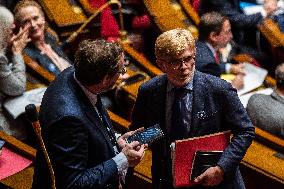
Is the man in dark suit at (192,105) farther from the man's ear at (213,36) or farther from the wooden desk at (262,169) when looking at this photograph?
the man's ear at (213,36)

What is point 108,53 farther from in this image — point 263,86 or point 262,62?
point 262,62

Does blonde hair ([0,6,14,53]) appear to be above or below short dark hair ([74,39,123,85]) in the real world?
below

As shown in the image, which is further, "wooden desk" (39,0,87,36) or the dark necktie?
"wooden desk" (39,0,87,36)

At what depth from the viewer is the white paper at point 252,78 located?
2.43m

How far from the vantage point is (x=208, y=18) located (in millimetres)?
2365

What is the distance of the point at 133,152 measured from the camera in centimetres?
122

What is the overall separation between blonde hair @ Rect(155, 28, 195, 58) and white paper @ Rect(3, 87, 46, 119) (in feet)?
2.85

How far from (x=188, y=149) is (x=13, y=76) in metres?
0.92

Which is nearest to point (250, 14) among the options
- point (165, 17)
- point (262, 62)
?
point (262, 62)

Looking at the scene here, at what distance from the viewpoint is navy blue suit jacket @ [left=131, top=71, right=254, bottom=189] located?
1326mm

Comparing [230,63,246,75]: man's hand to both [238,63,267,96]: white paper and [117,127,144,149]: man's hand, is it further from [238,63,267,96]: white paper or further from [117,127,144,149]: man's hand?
[117,127,144,149]: man's hand

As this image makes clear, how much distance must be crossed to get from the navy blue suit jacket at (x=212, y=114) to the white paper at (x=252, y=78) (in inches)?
41.7

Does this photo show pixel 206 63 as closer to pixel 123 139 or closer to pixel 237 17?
pixel 123 139

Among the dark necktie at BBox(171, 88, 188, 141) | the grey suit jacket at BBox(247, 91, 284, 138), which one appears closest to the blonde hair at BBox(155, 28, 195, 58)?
the dark necktie at BBox(171, 88, 188, 141)
